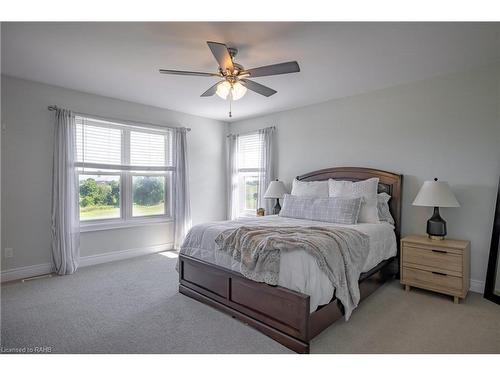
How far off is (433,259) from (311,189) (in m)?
1.74

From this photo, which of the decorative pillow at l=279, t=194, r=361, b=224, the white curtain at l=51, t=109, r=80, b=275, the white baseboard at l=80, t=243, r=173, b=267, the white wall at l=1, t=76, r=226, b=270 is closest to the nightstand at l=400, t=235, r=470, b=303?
the decorative pillow at l=279, t=194, r=361, b=224

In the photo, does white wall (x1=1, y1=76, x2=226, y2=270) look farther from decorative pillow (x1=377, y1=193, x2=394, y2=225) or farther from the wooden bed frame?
decorative pillow (x1=377, y1=193, x2=394, y2=225)

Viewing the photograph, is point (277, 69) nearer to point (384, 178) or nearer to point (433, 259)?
point (384, 178)

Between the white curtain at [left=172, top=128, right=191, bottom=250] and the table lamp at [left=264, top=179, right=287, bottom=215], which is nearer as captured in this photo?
the table lamp at [left=264, top=179, right=287, bottom=215]

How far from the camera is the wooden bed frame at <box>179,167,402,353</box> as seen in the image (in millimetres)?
1989

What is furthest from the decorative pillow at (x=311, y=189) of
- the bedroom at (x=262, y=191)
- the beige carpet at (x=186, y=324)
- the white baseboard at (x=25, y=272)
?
the white baseboard at (x=25, y=272)

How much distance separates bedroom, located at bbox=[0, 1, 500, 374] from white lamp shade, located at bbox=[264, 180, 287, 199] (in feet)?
0.08

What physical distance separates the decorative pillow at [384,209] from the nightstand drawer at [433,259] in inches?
18.3

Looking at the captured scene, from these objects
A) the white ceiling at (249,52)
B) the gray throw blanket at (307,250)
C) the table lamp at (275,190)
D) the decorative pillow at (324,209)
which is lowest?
the gray throw blanket at (307,250)

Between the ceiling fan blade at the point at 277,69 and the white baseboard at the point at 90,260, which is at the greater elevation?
the ceiling fan blade at the point at 277,69

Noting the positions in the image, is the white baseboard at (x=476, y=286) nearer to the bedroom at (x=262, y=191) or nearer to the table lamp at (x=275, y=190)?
the bedroom at (x=262, y=191)

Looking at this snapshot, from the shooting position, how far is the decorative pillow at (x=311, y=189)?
4.00 meters
